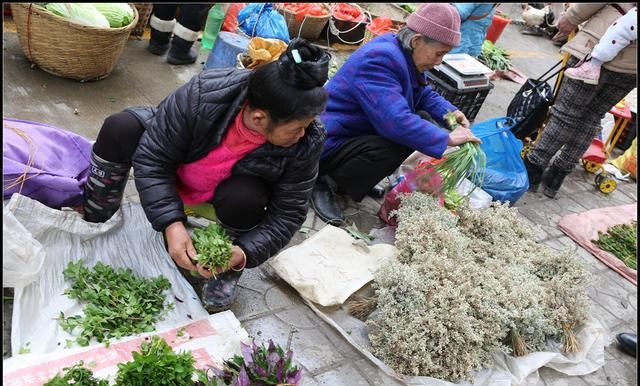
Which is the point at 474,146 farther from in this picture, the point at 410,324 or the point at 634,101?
the point at 634,101

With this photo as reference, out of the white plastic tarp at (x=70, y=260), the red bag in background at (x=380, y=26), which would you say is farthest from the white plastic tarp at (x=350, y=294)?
the red bag in background at (x=380, y=26)

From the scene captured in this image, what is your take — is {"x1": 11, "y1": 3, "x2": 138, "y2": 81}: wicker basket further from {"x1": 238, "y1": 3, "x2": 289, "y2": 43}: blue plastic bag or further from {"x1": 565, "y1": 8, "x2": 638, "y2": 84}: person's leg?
{"x1": 565, "y1": 8, "x2": 638, "y2": 84}: person's leg

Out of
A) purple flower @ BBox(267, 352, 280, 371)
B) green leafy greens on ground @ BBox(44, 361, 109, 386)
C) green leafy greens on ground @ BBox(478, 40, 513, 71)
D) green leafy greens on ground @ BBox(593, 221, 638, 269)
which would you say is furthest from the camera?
green leafy greens on ground @ BBox(478, 40, 513, 71)

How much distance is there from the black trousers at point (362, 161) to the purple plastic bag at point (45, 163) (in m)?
1.44

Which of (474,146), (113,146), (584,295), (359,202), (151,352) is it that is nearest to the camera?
(151,352)

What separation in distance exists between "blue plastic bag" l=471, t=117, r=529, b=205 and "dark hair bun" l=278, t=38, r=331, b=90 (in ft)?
7.26

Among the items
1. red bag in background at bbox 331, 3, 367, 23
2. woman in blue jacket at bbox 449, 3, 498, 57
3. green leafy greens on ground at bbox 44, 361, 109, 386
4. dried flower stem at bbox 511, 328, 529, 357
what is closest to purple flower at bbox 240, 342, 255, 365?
green leafy greens on ground at bbox 44, 361, 109, 386

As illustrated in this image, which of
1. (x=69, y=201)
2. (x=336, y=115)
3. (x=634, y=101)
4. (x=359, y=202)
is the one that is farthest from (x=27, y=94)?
(x=634, y=101)

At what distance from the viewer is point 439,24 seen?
10.1ft

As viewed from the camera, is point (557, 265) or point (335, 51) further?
point (335, 51)

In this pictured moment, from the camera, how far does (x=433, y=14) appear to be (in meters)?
3.11

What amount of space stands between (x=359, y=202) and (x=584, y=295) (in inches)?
57.3

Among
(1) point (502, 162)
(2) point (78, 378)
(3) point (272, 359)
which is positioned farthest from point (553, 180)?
(2) point (78, 378)

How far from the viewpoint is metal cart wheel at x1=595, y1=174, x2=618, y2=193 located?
519 cm
